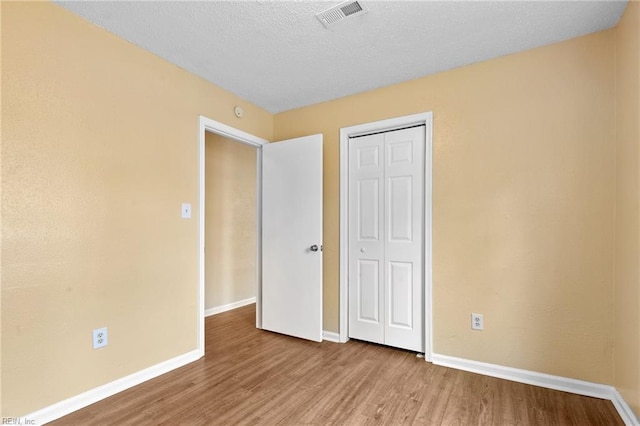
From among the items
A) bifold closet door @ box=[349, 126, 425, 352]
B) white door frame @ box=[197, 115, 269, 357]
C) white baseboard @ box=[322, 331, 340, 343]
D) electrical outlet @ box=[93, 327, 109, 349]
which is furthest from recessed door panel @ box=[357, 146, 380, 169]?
electrical outlet @ box=[93, 327, 109, 349]

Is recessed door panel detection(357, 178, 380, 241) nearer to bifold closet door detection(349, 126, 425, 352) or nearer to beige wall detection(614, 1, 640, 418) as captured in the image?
bifold closet door detection(349, 126, 425, 352)

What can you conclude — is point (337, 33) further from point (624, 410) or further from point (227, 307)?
point (227, 307)

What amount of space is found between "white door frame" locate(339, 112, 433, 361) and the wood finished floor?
37 cm

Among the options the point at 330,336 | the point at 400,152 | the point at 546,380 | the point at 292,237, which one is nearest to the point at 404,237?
the point at 400,152

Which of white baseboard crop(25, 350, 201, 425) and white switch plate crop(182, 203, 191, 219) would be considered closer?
white baseboard crop(25, 350, 201, 425)

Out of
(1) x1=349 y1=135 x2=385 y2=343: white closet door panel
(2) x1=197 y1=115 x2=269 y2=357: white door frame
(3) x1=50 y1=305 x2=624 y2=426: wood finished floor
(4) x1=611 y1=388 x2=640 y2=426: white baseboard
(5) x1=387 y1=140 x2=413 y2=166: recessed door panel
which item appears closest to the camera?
(4) x1=611 y1=388 x2=640 y2=426: white baseboard

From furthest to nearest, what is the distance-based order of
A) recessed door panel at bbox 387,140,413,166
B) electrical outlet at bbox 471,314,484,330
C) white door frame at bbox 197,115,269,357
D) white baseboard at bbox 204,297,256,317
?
white baseboard at bbox 204,297,256,317 < recessed door panel at bbox 387,140,413,166 < white door frame at bbox 197,115,269,357 < electrical outlet at bbox 471,314,484,330

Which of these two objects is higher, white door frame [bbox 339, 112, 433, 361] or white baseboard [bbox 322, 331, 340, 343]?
white door frame [bbox 339, 112, 433, 361]

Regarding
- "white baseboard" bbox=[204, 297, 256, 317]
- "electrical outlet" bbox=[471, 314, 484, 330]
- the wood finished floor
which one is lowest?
"white baseboard" bbox=[204, 297, 256, 317]

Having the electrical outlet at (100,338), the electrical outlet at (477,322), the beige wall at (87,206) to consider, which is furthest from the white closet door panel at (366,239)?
the electrical outlet at (100,338)

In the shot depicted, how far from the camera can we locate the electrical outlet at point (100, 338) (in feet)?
6.56

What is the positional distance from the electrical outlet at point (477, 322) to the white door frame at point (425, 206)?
1.04ft

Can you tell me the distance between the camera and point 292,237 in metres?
3.21

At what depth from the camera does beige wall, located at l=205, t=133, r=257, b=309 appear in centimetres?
400
